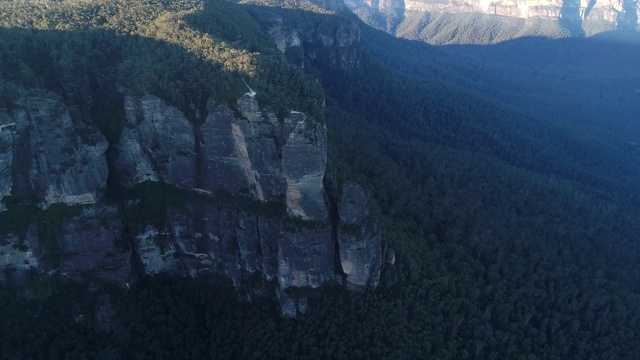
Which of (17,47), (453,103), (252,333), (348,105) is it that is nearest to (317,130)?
(252,333)

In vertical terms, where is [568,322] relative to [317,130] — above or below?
below

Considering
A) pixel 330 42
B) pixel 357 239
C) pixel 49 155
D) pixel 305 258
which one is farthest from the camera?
pixel 330 42

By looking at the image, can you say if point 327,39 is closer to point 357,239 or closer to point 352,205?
Result: point 352,205

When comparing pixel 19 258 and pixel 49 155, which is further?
pixel 19 258

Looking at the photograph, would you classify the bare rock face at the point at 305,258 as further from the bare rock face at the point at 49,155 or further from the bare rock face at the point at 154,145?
the bare rock face at the point at 49,155

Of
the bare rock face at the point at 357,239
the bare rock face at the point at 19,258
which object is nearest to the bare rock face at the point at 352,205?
the bare rock face at the point at 357,239

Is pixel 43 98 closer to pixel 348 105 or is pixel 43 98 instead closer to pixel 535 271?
pixel 535 271

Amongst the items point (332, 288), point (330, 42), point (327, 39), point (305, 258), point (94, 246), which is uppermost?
point (327, 39)

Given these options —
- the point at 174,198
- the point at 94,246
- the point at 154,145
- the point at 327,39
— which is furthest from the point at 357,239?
the point at 327,39

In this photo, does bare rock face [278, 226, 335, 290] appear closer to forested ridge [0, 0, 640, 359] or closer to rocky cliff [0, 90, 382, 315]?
rocky cliff [0, 90, 382, 315]
